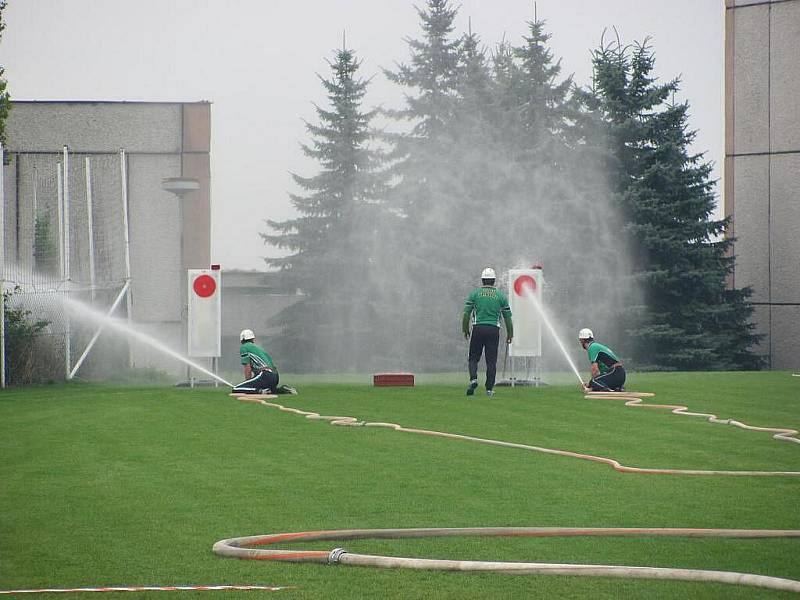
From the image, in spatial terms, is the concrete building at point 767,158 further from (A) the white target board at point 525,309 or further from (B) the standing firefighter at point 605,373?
(B) the standing firefighter at point 605,373

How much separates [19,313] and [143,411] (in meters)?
9.51

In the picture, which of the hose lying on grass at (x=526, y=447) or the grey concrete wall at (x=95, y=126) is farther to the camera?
the grey concrete wall at (x=95, y=126)

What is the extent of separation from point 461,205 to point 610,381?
24694 mm

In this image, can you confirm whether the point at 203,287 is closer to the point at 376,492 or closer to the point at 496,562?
the point at 376,492

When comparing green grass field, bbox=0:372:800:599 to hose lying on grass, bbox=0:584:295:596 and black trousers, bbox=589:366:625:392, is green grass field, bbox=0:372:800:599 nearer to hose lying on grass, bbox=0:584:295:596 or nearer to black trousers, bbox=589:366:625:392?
hose lying on grass, bbox=0:584:295:596

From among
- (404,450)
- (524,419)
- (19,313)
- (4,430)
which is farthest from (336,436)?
(19,313)

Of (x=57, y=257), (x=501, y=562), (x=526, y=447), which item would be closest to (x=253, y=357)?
(x=526, y=447)

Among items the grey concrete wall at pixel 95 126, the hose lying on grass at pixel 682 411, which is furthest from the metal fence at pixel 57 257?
the hose lying on grass at pixel 682 411

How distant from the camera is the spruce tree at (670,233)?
39.1 meters

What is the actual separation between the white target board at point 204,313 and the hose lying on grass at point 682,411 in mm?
7693

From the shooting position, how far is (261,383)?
66.0 ft

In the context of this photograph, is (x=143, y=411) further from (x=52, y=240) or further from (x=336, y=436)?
(x=52, y=240)

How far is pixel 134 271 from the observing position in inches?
1459

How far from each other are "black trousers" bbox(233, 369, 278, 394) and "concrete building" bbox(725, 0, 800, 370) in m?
23.8
